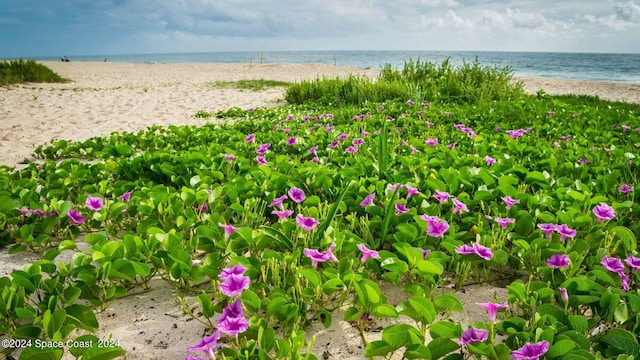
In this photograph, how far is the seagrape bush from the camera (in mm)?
1791

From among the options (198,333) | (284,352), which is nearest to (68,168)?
(198,333)

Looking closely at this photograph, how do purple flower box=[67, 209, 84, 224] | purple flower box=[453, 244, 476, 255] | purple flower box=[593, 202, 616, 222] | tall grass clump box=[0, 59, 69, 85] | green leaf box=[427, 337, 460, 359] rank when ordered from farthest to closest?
tall grass clump box=[0, 59, 69, 85] < purple flower box=[67, 209, 84, 224] < purple flower box=[593, 202, 616, 222] < purple flower box=[453, 244, 476, 255] < green leaf box=[427, 337, 460, 359]

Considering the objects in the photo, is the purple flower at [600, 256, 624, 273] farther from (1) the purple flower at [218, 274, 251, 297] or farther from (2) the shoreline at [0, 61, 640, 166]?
(2) the shoreline at [0, 61, 640, 166]

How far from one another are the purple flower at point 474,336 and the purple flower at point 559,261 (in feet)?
2.68

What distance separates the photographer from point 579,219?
105 inches

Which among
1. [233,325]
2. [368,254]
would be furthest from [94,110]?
[233,325]

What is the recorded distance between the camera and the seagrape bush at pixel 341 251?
1.79 m

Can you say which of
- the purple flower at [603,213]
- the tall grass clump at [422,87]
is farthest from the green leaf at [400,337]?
the tall grass clump at [422,87]

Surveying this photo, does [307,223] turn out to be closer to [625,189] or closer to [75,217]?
[75,217]

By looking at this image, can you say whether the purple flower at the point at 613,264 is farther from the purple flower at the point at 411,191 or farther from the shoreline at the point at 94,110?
the shoreline at the point at 94,110

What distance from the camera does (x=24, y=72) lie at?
676 inches

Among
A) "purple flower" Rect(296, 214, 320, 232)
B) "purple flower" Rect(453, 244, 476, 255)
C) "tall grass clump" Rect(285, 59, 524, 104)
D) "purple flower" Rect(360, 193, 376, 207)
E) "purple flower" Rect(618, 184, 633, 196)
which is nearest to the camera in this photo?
"purple flower" Rect(453, 244, 476, 255)

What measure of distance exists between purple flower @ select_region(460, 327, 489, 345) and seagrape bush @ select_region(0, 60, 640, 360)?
0.01m

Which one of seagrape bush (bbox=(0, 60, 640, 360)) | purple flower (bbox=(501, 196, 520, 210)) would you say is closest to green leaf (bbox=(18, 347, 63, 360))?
seagrape bush (bbox=(0, 60, 640, 360))
